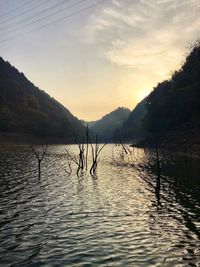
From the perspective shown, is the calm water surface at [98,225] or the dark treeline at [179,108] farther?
the dark treeline at [179,108]

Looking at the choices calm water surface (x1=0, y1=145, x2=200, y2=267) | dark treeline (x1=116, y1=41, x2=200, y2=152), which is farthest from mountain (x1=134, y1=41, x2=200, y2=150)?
calm water surface (x1=0, y1=145, x2=200, y2=267)

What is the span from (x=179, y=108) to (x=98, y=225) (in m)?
109

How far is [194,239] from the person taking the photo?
1922 centimetres

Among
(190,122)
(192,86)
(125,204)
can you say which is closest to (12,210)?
(125,204)

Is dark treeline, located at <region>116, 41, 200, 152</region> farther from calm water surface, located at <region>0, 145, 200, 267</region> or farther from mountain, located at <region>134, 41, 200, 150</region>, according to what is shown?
calm water surface, located at <region>0, 145, 200, 267</region>

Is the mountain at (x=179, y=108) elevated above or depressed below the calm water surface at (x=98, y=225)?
above

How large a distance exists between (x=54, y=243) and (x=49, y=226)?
10.7 feet

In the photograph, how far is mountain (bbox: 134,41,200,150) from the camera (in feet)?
365

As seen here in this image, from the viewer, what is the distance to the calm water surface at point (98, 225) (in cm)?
1630

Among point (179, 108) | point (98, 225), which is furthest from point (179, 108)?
point (98, 225)

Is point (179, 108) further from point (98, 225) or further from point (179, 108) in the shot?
point (98, 225)

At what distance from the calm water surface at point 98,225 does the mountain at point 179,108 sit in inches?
2757

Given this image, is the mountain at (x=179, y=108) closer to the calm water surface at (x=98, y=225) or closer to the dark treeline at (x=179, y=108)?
the dark treeline at (x=179, y=108)

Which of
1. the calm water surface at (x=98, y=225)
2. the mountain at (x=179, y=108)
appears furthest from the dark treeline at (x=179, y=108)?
the calm water surface at (x=98, y=225)
